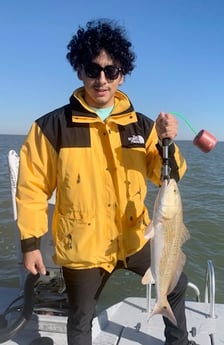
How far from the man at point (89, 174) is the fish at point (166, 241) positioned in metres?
0.30

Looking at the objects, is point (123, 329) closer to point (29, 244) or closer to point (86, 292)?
point (86, 292)

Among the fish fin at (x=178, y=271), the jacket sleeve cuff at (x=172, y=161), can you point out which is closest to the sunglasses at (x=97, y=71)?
the jacket sleeve cuff at (x=172, y=161)

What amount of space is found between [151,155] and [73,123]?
2.21 ft

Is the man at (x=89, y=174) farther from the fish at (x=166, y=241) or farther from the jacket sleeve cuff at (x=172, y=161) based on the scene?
the fish at (x=166, y=241)

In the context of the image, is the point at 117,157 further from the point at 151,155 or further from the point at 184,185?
the point at 184,185

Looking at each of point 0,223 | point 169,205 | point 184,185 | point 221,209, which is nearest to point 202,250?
point 221,209

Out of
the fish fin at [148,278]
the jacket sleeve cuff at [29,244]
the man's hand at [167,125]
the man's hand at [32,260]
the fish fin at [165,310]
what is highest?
the man's hand at [167,125]

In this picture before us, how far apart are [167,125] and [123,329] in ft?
6.83

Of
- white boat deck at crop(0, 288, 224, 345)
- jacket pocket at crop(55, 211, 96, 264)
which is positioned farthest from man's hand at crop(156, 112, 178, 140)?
white boat deck at crop(0, 288, 224, 345)

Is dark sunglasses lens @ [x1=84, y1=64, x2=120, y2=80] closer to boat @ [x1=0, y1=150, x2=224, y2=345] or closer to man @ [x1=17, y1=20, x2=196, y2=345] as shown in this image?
man @ [x1=17, y1=20, x2=196, y2=345]

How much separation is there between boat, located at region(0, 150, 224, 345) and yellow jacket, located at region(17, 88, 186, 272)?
2.57 ft

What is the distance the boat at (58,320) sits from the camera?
3.54 m

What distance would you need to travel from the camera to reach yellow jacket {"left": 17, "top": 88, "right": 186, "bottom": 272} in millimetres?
2822

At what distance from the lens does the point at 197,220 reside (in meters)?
10.9
